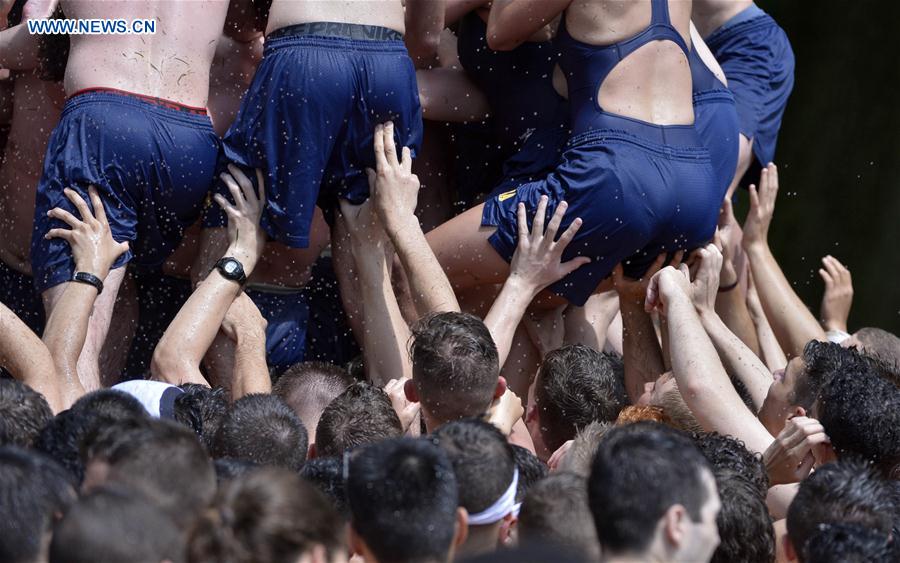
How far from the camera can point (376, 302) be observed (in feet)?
12.0

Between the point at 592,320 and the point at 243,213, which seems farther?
the point at 592,320

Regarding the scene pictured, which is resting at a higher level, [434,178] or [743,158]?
[434,178]

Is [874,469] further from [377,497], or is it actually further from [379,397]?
[377,497]

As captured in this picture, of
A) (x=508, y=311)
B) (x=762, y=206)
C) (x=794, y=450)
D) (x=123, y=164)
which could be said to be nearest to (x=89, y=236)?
(x=123, y=164)

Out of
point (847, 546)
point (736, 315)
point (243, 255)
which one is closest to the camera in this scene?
point (847, 546)

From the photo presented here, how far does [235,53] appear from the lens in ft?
13.4

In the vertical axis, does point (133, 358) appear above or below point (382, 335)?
below

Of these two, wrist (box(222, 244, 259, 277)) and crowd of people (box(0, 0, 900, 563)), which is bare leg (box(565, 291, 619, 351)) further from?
wrist (box(222, 244, 259, 277))

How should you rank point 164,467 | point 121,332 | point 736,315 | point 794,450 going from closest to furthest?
point 164,467
point 794,450
point 121,332
point 736,315

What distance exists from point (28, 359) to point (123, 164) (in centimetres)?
67

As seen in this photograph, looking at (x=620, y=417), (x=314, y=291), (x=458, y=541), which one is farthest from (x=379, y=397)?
(x=314, y=291)

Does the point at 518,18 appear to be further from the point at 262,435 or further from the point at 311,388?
the point at 262,435

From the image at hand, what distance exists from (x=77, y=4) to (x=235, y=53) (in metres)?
0.63

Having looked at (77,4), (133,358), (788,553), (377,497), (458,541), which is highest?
(77,4)
